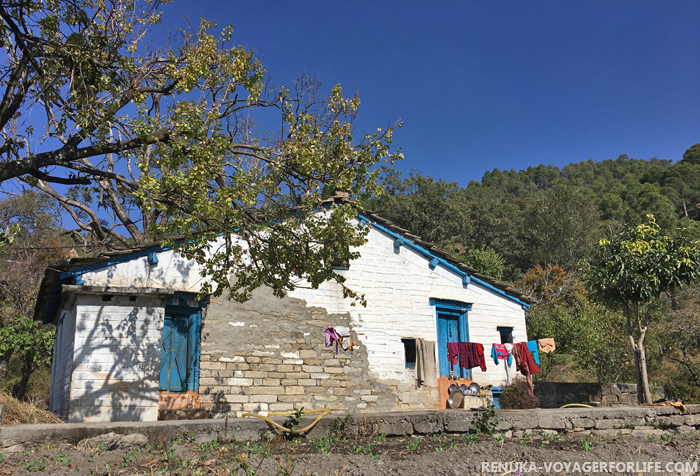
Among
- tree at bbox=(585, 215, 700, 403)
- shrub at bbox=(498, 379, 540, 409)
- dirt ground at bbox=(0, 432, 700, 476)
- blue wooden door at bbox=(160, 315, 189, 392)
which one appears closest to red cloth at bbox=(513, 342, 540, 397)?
shrub at bbox=(498, 379, 540, 409)

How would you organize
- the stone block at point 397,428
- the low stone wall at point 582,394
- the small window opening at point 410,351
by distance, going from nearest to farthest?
the stone block at point 397,428
the small window opening at point 410,351
the low stone wall at point 582,394

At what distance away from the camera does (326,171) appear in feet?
29.1

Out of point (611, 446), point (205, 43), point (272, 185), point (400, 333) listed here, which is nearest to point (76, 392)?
point (272, 185)

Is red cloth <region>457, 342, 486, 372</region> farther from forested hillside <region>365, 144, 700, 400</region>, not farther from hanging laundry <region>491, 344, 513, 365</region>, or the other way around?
forested hillside <region>365, 144, 700, 400</region>

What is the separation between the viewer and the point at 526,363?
43.7ft

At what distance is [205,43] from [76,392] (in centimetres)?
956

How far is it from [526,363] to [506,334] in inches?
44.6

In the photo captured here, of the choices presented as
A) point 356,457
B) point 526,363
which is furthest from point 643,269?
point 356,457

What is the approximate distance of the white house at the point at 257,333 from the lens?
9.09 metres

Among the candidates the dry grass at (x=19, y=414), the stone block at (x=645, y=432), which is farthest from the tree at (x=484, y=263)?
the dry grass at (x=19, y=414)

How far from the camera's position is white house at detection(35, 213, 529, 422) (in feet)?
29.8

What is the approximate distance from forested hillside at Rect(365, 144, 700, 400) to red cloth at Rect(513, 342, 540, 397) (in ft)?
8.48

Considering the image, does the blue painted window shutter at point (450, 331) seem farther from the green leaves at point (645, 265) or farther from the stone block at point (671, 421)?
the stone block at point (671, 421)

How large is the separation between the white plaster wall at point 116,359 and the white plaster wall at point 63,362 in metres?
0.32
